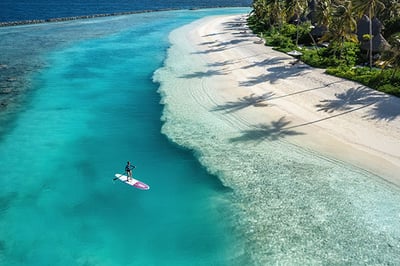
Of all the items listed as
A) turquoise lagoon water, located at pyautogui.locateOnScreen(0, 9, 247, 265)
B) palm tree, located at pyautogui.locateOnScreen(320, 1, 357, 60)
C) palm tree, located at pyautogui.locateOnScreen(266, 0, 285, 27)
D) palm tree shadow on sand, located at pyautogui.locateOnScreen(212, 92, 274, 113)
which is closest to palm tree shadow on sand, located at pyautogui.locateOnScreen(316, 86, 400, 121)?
palm tree shadow on sand, located at pyautogui.locateOnScreen(212, 92, 274, 113)

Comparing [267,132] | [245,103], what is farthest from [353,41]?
[267,132]

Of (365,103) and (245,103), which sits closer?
(365,103)

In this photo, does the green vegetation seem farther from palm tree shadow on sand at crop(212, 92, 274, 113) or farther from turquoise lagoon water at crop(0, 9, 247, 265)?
turquoise lagoon water at crop(0, 9, 247, 265)

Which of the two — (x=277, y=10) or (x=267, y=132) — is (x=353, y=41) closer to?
(x=277, y=10)

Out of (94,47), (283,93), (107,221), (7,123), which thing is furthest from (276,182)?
(94,47)

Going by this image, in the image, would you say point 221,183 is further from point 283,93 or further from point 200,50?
point 200,50

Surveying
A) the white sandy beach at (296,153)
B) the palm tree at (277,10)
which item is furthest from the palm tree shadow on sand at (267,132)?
the palm tree at (277,10)

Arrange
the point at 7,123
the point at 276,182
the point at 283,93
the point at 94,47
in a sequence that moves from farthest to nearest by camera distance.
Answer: the point at 94,47, the point at 283,93, the point at 7,123, the point at 276,182
